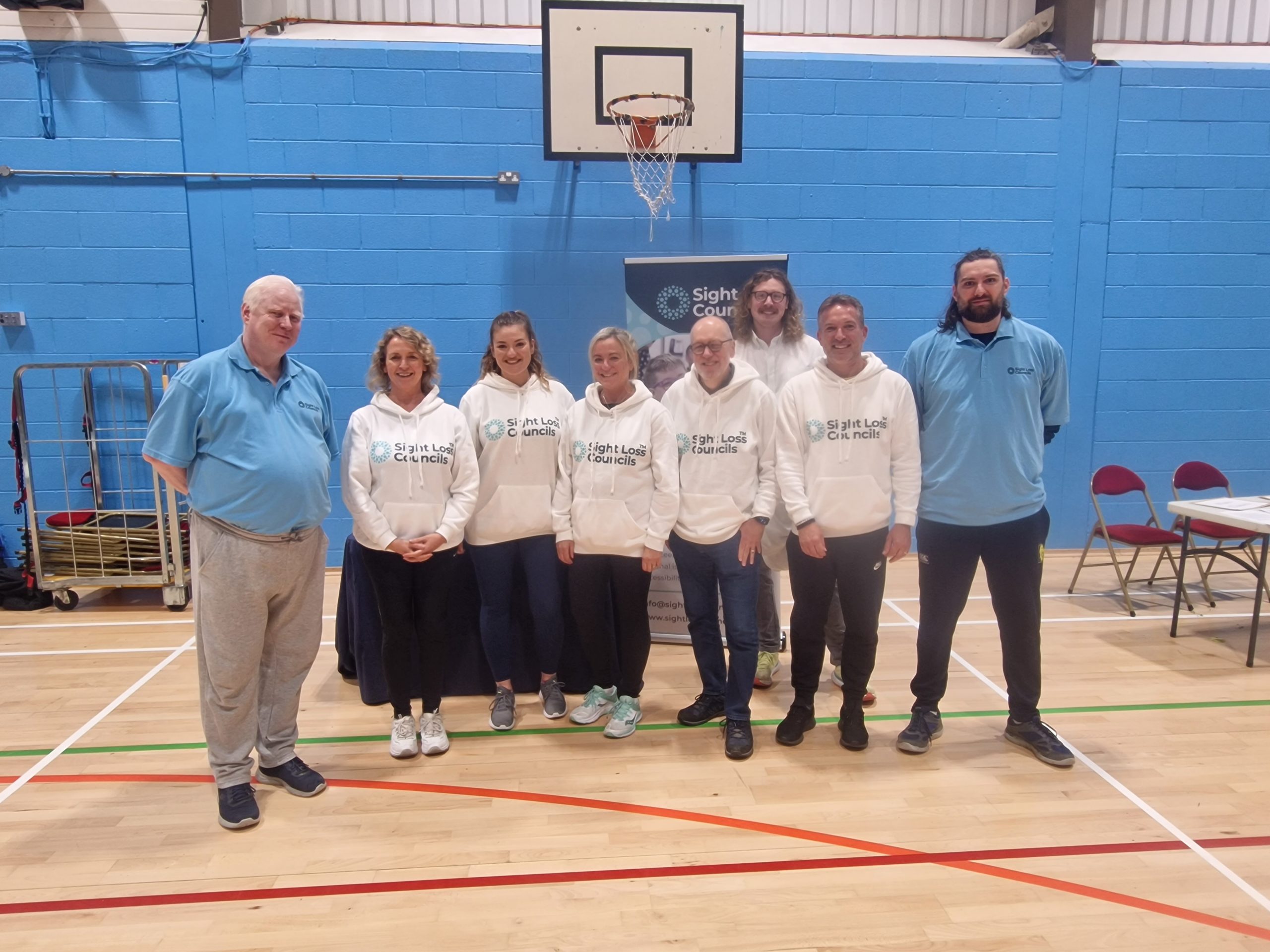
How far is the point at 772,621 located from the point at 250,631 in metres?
2.15

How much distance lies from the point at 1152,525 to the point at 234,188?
6.57 meters

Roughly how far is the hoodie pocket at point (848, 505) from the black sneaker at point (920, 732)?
2.56ft

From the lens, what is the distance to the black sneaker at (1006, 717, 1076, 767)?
112 inches

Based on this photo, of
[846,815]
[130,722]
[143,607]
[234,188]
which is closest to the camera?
[846,815]

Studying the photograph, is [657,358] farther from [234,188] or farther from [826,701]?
[234,188]

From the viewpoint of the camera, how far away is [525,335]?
2.95 m

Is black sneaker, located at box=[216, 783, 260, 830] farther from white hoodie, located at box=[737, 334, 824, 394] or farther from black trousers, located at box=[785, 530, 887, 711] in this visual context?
white hoodie, located at box=[737, 334, 824, 394]

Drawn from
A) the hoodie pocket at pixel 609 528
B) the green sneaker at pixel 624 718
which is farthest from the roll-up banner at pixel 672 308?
the hoodie pocket at pixel 609 528

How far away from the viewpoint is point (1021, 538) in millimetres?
2754

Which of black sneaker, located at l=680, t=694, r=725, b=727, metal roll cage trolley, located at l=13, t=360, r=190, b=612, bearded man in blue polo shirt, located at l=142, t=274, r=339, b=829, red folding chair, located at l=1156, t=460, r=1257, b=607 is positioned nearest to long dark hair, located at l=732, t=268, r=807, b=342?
black sneaker, located at l=680, t=694, r=725, b=727

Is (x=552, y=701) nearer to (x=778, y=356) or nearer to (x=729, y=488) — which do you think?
(x=729, y=488)

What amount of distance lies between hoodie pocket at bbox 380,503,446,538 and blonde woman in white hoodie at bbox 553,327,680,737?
460 millimetres

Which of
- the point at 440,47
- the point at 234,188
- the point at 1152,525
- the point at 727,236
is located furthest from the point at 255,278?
the point at 1152,525

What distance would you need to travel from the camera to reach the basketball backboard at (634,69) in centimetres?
469
